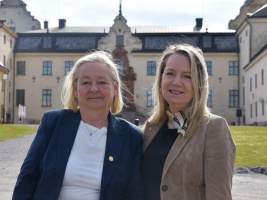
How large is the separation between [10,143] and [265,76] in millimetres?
22228

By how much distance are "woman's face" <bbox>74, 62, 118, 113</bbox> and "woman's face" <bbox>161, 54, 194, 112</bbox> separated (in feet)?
1.62

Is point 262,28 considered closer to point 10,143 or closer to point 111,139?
point 10,143

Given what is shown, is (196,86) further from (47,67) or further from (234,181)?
(47,67)

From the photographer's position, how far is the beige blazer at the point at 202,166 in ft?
11.0

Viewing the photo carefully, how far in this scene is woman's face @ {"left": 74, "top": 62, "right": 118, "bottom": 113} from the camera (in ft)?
12.5

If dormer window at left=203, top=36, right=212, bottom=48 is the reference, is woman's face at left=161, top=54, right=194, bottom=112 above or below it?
below

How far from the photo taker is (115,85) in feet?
13.1

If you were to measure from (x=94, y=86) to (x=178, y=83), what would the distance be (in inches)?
27.4

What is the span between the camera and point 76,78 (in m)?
3.92

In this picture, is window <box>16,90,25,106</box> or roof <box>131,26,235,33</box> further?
roof <box>131,26,235,33</box>

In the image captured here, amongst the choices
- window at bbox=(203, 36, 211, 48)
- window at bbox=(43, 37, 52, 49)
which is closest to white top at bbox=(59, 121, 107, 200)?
window at bbox=(203, 36, 211, 48)

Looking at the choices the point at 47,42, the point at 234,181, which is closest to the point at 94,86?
the point at 234,181

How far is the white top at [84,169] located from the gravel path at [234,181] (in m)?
4.06

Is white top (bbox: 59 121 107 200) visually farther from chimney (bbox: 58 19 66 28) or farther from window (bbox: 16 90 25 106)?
chimney (bbox: 58 19 66 28)
